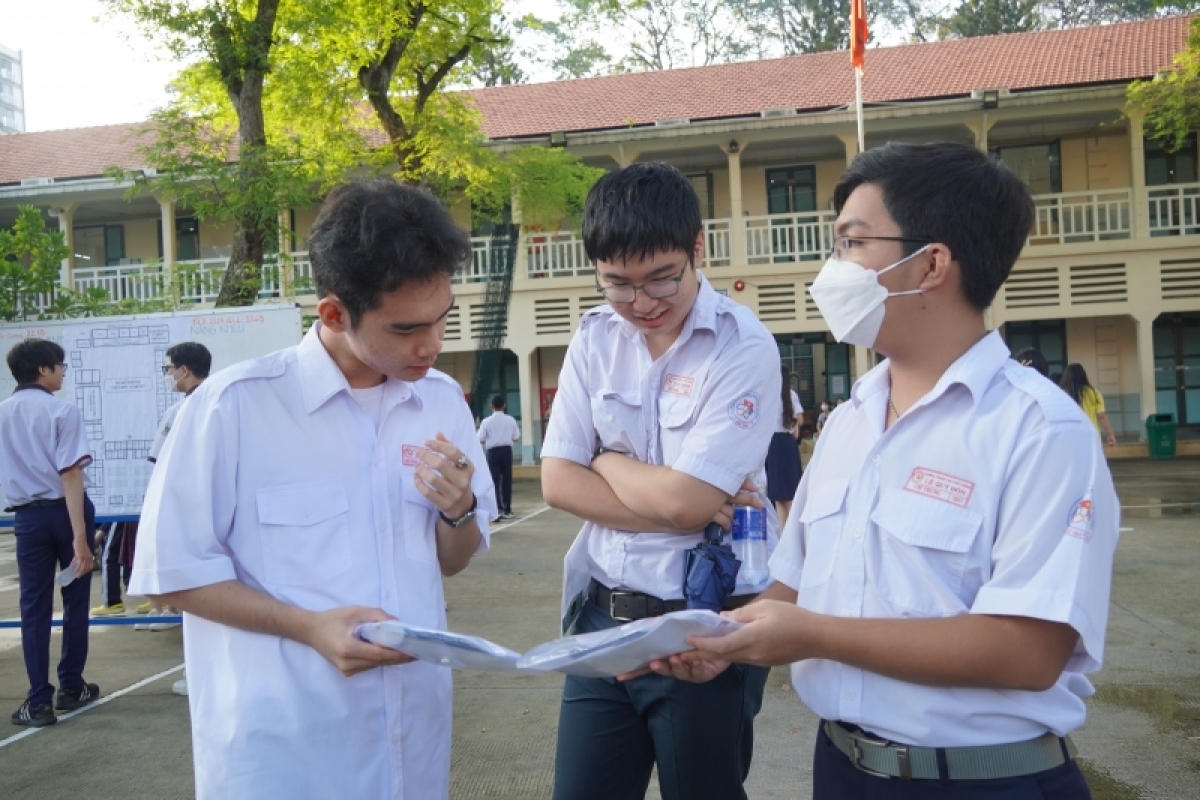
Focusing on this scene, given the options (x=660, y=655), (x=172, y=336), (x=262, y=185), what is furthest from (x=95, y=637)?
(x=660, y=655)

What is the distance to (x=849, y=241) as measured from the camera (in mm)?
1969

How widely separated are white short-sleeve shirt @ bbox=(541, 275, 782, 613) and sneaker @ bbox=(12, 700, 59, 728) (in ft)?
14.2

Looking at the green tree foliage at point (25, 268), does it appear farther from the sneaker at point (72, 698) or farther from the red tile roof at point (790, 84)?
the red tile roof at point (790, 84)

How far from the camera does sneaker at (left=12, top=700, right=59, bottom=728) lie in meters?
5.73

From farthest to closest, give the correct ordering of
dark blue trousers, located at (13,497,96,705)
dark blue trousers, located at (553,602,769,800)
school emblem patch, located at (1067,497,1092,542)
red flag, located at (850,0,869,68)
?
1. red flag, located at (850,0,869,68)
2. dark blue trousers, located at (13,497,96,705)
3. dark blue trousers, located at (553,602,769,800)
4. school emblem patch, located at (1067,497,1092,542)

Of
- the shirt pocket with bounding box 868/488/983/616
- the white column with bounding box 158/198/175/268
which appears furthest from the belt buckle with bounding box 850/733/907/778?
the white column with bounding box 158/198/175/268

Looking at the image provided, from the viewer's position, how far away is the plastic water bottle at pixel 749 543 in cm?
250

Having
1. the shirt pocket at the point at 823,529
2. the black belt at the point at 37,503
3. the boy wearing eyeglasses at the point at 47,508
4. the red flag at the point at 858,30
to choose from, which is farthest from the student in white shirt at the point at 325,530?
the red flag at the point at 858,30

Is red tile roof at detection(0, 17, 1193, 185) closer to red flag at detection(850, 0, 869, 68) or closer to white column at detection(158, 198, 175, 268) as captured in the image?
white column at detection(158, 198, 175, 268)

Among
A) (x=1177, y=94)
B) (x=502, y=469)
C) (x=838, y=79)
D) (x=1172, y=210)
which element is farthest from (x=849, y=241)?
(x=838, y=79)

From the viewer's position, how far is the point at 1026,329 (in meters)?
24.0

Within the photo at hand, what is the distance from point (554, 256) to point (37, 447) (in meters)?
18.7

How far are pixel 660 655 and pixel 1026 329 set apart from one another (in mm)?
24076

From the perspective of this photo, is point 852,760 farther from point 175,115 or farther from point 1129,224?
point 1129,224
